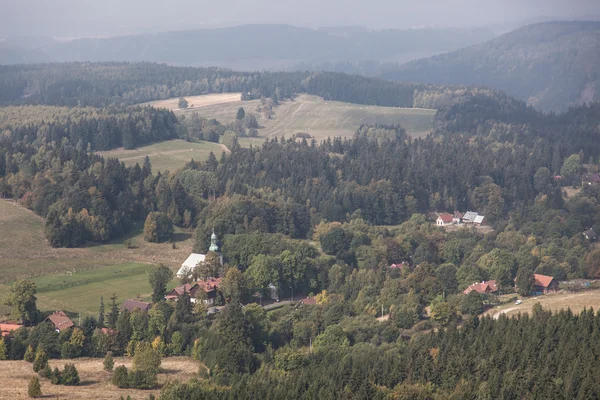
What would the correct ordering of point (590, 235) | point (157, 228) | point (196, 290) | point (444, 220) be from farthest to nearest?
point (444, 220) → point (590, 235) → point (157, 228) → point (196, 290)

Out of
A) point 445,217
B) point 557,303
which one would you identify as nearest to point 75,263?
point 557,303

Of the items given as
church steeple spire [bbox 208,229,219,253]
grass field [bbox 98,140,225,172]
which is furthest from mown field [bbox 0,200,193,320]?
grass field [bbox 98,140,225,172]

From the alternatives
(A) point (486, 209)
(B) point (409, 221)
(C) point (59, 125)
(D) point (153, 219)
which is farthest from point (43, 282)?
(C) point (59, 125)

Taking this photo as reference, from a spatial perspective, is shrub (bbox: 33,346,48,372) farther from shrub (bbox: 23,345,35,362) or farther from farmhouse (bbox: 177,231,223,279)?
farmhouse (bbox: 177,231,223,279)

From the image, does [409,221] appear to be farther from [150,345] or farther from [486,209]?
[150,345]

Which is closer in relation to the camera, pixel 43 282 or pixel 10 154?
pixel 43 282

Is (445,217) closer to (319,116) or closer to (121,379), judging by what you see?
(121,379)
